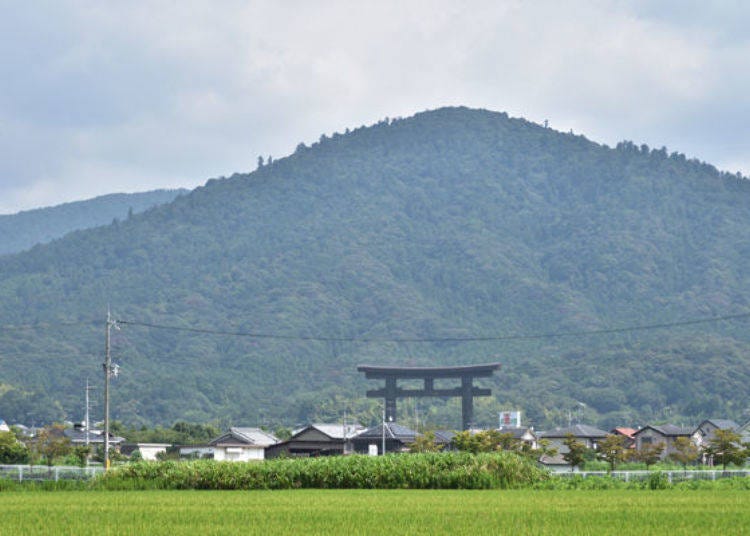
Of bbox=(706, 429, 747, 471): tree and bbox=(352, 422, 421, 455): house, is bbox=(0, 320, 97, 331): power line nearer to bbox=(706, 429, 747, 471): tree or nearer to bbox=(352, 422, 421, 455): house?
bbox=(352, 422, 421, 455): house

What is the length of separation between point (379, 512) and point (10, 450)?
44.4 meters

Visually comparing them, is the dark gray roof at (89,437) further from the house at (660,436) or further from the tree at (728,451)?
the tree at (728,451)

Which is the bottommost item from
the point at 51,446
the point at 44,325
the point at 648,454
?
the point at 648,454

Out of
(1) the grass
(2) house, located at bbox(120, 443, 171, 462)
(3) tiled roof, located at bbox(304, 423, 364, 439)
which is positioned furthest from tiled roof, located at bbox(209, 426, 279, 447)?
(1) the grass

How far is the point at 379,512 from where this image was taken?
22.8 meters

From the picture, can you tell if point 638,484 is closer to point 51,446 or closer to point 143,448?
point 51,446

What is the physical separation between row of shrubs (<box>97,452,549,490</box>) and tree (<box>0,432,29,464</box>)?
30376mm

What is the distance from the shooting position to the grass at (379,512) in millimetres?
19344

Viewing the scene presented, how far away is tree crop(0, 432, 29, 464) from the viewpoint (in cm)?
6194

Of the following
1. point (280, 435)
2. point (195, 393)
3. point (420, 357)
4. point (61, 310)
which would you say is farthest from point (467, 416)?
point (61, 310)

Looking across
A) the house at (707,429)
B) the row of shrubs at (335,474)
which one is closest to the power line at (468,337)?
the house at (707,429)

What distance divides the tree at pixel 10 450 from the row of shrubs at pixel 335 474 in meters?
30.4

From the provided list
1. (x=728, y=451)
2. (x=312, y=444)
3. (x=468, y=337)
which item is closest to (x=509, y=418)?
(x=312, y=444)

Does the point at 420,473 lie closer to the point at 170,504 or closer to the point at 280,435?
the point at 170,504
